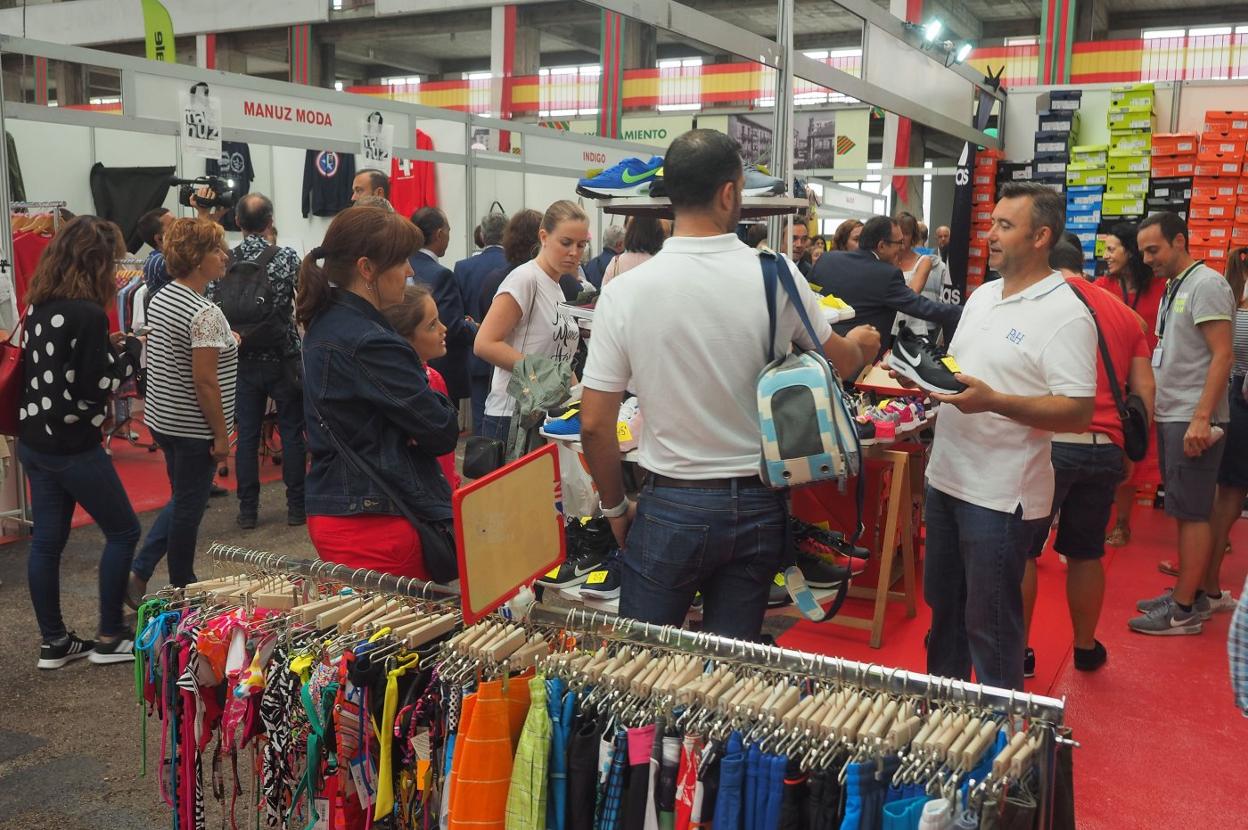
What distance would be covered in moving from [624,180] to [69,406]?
193 cm

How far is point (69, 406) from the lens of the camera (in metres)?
3.46

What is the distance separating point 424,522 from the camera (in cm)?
242

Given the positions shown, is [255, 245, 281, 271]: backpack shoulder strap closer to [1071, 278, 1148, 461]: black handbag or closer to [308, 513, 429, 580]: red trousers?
[308, 513, 429, 580]: red trousers

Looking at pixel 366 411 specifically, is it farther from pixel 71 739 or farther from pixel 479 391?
pixel 479 391

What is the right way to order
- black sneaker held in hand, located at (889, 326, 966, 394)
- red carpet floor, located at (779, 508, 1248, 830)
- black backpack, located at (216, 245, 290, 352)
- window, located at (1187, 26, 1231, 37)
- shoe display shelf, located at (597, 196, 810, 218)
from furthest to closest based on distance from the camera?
window, located at (1187, 26, 1231, 37) → black backpack, located at (216, 245, 290, 352) → shoe display shelf, located at (597, 196, 810, 218) → red carpet floor, located at (779, 508, 1248, 830) → black sneaker held in hand, located at (889, 326, 966, 394)

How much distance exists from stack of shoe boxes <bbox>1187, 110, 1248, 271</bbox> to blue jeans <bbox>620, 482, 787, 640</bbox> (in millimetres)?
7435

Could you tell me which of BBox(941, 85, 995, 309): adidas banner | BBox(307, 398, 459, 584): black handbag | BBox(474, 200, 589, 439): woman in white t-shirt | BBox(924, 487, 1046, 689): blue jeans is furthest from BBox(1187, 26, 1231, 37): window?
BBox(307, 398, 459, 584): black handbag

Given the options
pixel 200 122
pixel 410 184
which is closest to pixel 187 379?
pixel 200 122

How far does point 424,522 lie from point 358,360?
1.30 feet

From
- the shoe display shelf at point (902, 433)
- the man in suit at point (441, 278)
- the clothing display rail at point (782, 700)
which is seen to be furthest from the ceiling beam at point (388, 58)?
the clothing display rail at point (782, 700)

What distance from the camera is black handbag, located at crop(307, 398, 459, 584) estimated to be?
237 centimetres

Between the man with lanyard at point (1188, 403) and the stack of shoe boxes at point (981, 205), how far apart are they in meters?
5.31

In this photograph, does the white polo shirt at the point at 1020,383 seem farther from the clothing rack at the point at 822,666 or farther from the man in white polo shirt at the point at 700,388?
the clothing rack at the point at 822,666

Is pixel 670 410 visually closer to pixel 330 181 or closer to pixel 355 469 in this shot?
pixel 355 469
